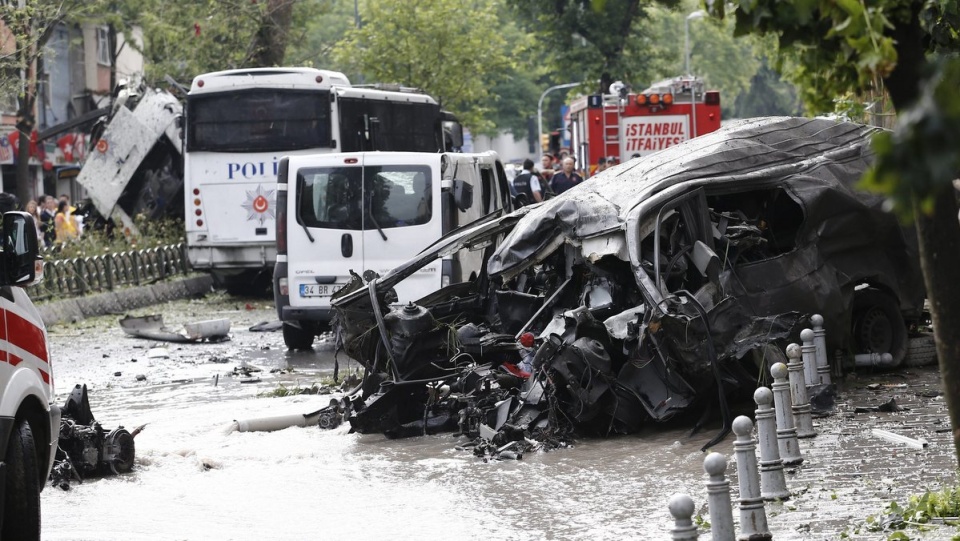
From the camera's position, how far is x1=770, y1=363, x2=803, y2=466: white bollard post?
798cm

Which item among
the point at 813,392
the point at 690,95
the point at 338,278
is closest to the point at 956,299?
the point at 813,392

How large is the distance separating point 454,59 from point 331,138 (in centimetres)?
2119

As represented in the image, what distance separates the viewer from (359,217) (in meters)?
15.1

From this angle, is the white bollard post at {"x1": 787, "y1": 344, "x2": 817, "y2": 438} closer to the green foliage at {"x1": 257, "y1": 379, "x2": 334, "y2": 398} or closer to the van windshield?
the green foliage at {"x1": 257, "y1": 379, "x2": 334, "y2": 398}

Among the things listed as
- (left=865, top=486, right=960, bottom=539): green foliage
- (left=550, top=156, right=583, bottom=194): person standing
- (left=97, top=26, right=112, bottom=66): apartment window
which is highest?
(left=97, top=26, right=112, bottom=66): apartment window

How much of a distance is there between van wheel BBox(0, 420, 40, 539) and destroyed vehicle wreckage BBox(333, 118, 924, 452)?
3814mm

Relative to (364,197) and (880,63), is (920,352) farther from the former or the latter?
(880,63)

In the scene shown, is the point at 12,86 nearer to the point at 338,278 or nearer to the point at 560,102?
the point at 338,278

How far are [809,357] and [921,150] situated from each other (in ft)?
23.5

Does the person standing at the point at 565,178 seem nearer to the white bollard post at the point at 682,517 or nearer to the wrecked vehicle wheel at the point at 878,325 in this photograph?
the wrecked vehicle wheel at the point at 878,325

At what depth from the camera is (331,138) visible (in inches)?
834

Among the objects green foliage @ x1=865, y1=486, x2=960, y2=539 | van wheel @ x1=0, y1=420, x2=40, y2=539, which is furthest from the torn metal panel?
green foliage @ x1=865, y1=486, x2=960, y2=539

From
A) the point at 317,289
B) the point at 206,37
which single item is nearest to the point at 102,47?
the point at 206,37

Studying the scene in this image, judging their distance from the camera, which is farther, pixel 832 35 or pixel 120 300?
pixel 120 300
